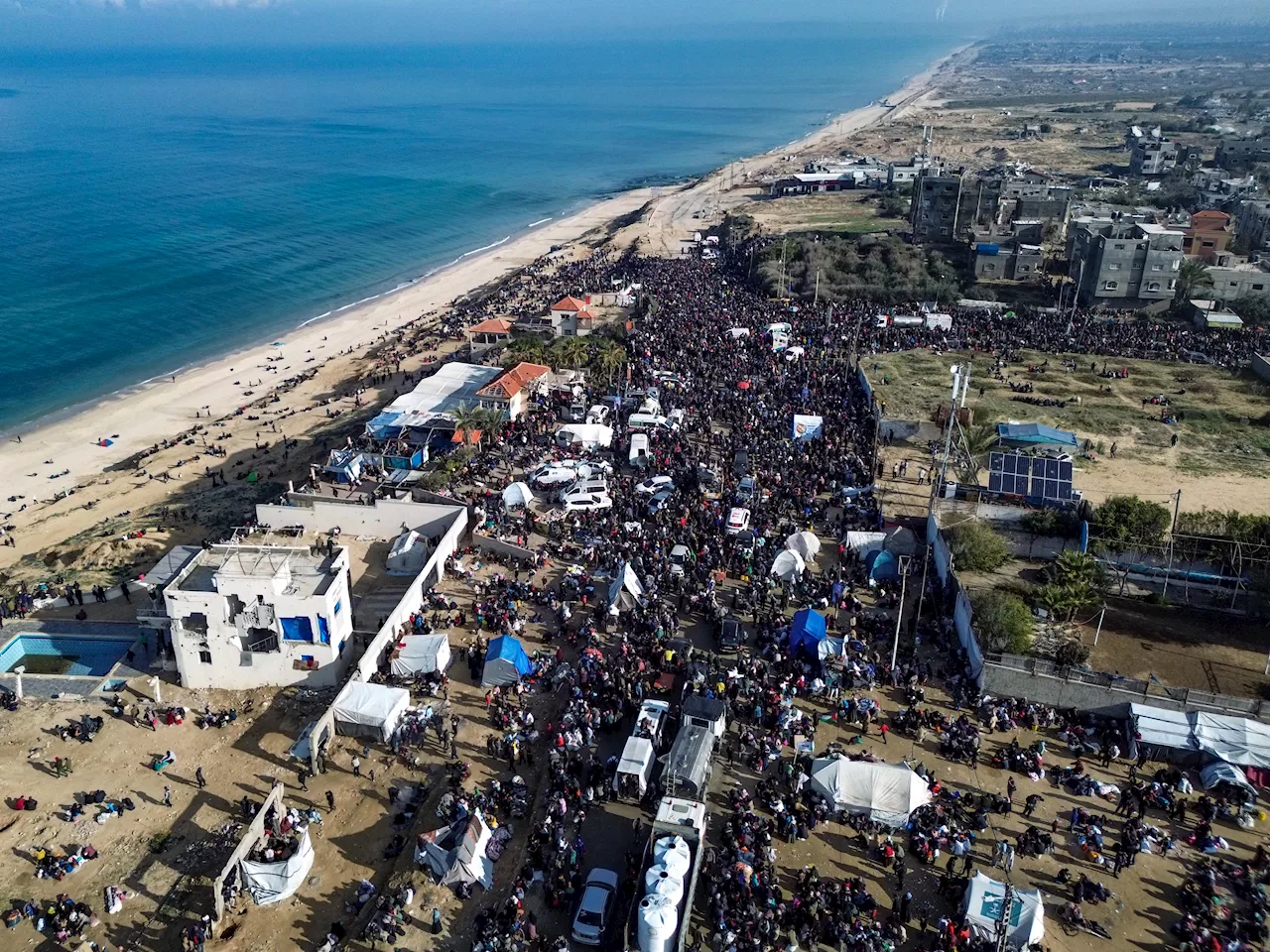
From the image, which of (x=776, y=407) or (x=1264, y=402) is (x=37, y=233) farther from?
(x=1264, y=402)

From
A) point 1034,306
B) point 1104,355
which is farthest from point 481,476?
point 1034,306

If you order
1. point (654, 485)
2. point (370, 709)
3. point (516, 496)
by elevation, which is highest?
point (654, 485)

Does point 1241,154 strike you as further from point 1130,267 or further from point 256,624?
point 256,624

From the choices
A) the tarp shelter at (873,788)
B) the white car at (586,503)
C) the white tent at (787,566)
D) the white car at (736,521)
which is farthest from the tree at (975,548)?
the white car at (586,503)

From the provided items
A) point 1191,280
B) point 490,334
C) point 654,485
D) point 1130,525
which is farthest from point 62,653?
point 1191,280

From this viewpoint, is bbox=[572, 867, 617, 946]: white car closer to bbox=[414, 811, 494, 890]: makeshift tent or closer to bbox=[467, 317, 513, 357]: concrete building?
bbox=[414, 811, 494, 890]: makeshift tent

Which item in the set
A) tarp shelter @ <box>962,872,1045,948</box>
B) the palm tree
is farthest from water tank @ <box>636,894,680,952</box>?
the palm tree

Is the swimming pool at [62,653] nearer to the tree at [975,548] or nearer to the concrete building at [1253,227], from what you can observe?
the tree at [975,548]
